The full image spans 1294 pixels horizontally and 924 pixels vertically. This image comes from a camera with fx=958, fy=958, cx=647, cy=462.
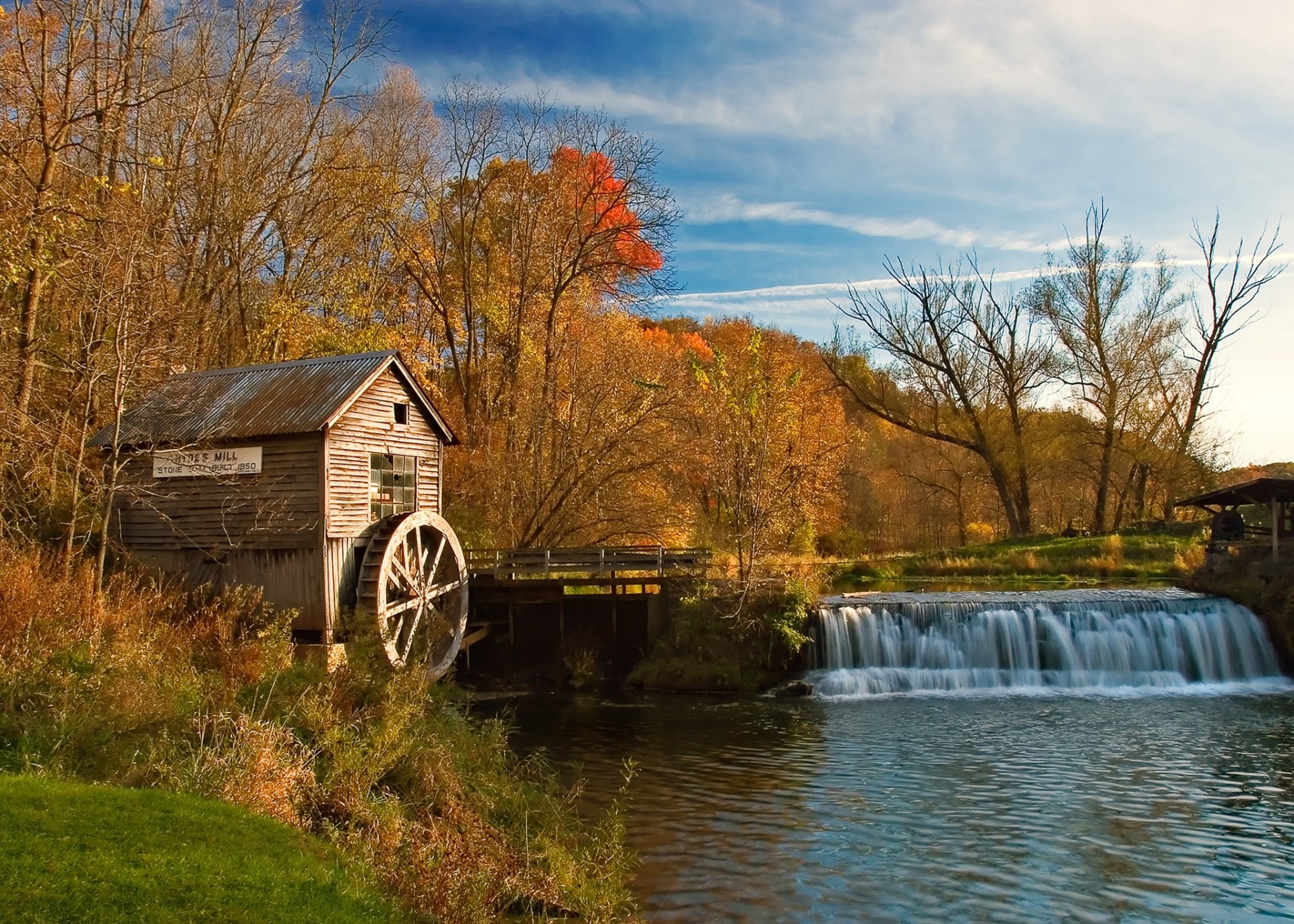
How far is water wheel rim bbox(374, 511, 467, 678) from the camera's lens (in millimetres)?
18219

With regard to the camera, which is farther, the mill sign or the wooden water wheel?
the wooden water wheel

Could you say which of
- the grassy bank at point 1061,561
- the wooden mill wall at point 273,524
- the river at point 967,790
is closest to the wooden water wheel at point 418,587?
the wooden mill wall at point 273,524

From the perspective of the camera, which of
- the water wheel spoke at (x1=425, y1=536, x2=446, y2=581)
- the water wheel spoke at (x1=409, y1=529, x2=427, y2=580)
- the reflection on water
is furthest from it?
the water wheel spoke at (x1=425, y1=536, x2=446, y2=581)

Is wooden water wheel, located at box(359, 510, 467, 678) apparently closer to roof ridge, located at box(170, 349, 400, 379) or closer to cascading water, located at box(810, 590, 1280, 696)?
roof ridge, located at box(170, 349, 400, 379)

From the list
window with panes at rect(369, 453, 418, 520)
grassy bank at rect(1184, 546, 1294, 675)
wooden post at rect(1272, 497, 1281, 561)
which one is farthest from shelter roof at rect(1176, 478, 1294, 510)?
window with panes at rect(369, 453, 418, 520)

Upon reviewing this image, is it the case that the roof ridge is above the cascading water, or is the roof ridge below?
above

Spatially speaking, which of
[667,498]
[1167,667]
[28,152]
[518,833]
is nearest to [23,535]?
[28,152]

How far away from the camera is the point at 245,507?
17641 millimetres

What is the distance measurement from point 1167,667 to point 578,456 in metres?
15.0

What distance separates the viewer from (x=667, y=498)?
2700cm

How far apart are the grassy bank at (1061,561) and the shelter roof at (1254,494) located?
4569mm

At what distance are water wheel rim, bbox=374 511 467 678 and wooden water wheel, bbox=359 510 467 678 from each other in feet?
0.05

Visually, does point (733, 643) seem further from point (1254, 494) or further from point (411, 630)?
point (1254, 494)

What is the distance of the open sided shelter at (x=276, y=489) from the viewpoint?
684 inches
